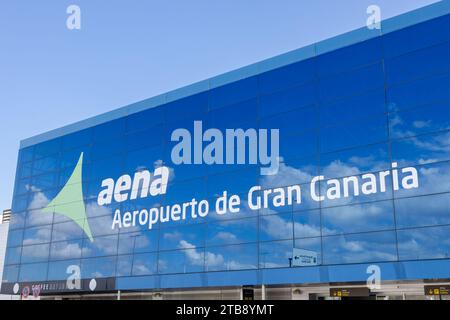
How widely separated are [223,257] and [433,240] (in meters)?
11.8

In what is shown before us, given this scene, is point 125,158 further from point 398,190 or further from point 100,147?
point 398,190

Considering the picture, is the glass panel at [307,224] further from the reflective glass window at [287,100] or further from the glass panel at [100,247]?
the glass panel at [100,247]

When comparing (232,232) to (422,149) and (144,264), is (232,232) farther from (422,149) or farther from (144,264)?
(422,149)

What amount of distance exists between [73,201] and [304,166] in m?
19.5

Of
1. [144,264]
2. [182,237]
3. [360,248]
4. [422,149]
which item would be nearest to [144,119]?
[182,237]

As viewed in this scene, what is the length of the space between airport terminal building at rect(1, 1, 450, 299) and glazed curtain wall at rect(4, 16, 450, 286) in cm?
7

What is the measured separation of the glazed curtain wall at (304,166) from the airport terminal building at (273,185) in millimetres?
69

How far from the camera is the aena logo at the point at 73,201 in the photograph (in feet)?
125

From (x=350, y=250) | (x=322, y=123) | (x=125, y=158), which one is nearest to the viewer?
(x=350, y=250)

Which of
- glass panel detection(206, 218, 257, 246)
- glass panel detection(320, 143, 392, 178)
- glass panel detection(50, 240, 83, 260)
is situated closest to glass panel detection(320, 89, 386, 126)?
glass panel detection(320, 143, 392, 178)

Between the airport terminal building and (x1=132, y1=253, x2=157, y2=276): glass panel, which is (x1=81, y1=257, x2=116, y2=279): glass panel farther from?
(x1=132, y1=253, x2=157, y2=276): glass panel

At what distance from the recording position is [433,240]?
22422mm

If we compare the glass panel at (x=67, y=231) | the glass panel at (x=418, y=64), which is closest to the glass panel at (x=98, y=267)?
the glass panel at (x=67, y=231)
